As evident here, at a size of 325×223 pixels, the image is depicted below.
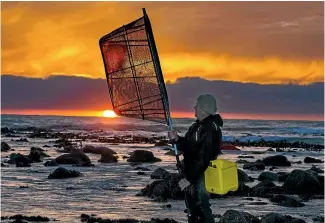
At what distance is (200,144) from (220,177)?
61 centimetres

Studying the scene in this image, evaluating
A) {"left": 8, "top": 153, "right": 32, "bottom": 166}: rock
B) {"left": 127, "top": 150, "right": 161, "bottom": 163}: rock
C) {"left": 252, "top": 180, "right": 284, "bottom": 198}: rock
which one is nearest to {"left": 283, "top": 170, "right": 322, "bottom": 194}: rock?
{"left": 252, "top": 180, "right": 284, "bottom": 198}: rock

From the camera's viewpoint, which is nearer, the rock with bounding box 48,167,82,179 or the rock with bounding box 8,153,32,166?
the rock with bounding box 48,167,82,179

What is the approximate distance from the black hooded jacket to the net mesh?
0.84m

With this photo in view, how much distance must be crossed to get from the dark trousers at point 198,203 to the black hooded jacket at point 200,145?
19 centimetres

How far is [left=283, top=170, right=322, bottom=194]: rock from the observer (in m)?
26.3

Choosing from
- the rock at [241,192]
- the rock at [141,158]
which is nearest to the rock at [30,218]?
the rock at [241,192]

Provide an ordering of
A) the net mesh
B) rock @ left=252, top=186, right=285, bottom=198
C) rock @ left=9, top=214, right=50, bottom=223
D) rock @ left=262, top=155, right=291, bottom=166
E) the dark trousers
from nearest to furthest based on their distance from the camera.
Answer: the dark trousers, the net mesh, rock @ left=9, top=214, right=50, bottom=223, rock @ left=252, top=186, right=285, bottom=198, rock @ left=262, top=155, right=291, bottom=166

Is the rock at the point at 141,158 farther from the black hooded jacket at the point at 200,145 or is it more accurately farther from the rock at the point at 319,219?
the black hooded jacket at the point at 200,145

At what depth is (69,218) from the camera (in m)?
18.8

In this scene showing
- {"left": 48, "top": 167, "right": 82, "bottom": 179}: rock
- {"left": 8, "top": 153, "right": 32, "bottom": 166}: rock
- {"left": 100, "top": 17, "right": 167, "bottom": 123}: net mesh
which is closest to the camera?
{"left": 100, "top": 17, "right": 167, "bottom": 123}: net mesh

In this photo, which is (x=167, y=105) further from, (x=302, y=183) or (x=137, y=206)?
(x=302, y=183)

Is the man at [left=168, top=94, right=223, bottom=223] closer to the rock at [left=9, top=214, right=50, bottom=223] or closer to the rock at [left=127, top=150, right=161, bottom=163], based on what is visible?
the rock at [left=9, top=214, right=50, bottom=223]

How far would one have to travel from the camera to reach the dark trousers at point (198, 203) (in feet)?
31.2

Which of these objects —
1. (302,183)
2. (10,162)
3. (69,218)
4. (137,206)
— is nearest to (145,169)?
(10,162)
